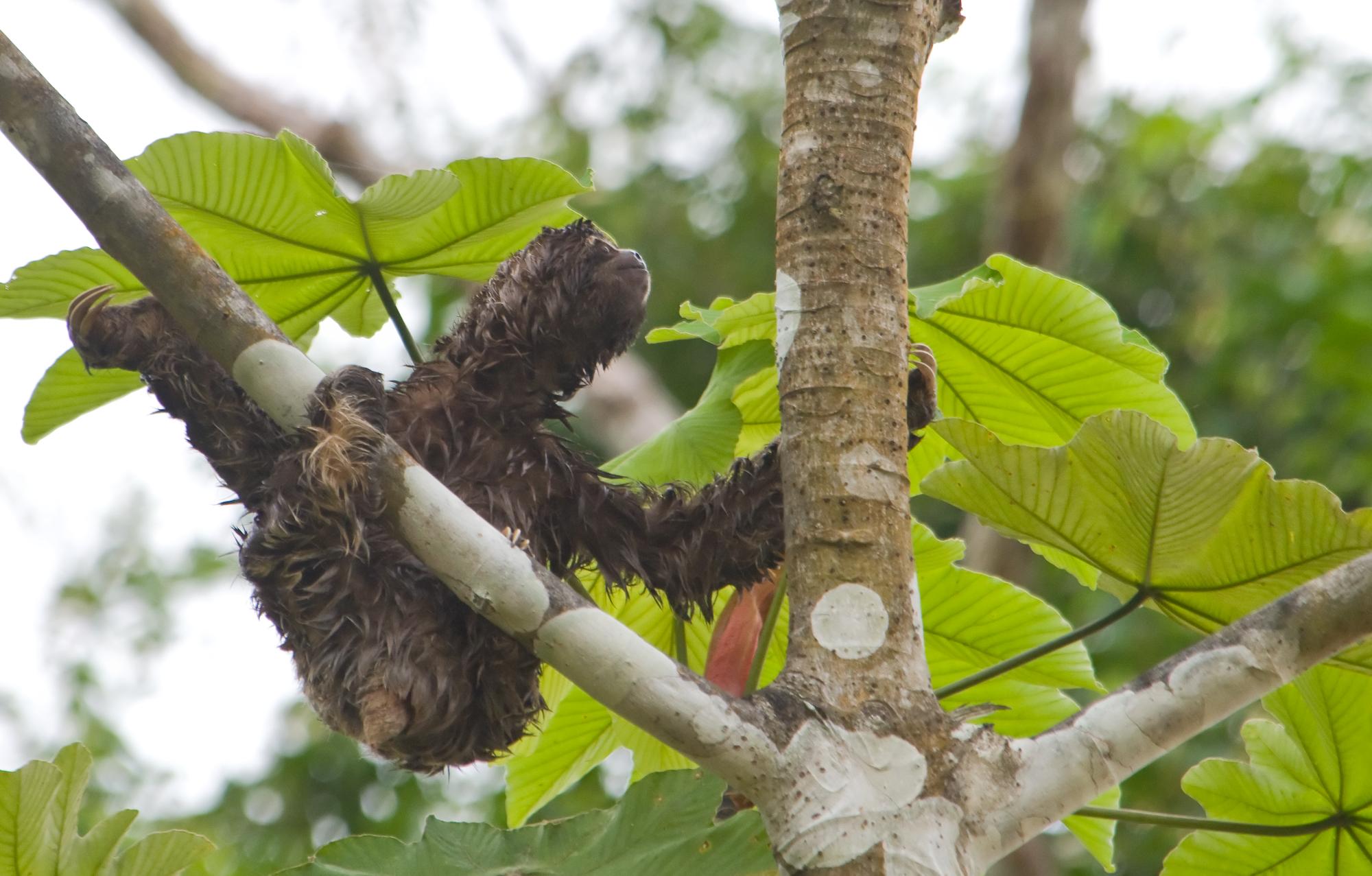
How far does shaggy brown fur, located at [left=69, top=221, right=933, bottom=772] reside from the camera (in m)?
1.31

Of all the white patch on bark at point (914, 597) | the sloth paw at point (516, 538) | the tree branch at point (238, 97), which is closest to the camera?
the white patch on bark at point (914, 597)

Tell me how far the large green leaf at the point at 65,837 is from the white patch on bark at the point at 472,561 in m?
0.61

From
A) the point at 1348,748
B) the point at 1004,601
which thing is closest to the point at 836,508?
the point at 1004,601

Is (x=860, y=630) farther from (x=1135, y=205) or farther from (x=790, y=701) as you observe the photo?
(x=1135, y=205)

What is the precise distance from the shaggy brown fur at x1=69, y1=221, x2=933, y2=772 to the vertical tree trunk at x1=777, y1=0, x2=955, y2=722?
0.27m

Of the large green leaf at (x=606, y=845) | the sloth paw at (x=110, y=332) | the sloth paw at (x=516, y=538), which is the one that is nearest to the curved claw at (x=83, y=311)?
the sloth paw at (x=110, y=332)

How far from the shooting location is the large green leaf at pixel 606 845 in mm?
1226

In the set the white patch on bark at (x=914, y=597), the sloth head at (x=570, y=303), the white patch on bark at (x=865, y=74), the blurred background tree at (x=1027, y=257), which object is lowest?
the white patch on bark at (x=914, y=597)

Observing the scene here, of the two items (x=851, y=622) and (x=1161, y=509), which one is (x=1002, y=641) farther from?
(x=851, y=622)

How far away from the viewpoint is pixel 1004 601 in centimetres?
172

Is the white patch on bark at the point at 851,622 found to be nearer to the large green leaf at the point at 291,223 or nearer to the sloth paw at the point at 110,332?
the large green leaf at the point at 291,223

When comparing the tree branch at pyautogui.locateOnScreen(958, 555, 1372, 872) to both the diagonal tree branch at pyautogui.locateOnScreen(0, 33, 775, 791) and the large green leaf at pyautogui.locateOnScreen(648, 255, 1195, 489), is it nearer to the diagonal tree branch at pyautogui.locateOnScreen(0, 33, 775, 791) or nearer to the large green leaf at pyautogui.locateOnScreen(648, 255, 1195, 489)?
the diagonal tree branch at pyautogui.locateOnScreen(0, 33, 775, 791)

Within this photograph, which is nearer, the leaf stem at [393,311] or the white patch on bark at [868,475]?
the white patch on bark at [868,475]

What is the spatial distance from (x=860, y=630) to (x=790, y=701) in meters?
0.09
